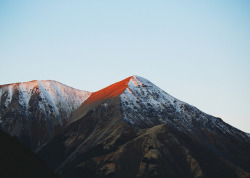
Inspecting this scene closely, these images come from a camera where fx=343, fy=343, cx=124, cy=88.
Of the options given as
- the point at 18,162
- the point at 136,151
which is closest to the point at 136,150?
the point at 136,151

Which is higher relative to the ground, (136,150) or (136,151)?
(136,150)

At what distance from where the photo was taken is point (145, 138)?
160 metres

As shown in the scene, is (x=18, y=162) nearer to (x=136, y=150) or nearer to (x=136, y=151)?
(x=136, y=151)

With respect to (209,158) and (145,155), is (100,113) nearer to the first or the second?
(145,155)

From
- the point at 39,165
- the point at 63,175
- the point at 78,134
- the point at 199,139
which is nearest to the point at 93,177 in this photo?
the point at 63,175

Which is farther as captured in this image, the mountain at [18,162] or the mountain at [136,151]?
the mountain at [136,151]

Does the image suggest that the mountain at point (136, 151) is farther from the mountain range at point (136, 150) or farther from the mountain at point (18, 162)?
the mountain at point (18, 162)

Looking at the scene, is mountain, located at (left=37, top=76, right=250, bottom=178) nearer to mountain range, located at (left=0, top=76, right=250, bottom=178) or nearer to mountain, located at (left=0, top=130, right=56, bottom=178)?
mountain range, located at (left=0, top=76, right=250, bottom=178)

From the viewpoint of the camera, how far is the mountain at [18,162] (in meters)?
54.2

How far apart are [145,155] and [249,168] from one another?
54015 millimetres

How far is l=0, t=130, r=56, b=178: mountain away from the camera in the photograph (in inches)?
2133

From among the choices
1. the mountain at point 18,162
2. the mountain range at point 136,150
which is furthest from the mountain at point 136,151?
the mountain at point 18,162

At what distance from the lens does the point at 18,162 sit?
2280 inches

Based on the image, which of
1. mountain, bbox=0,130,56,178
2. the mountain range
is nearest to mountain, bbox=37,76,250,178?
the mountain range
